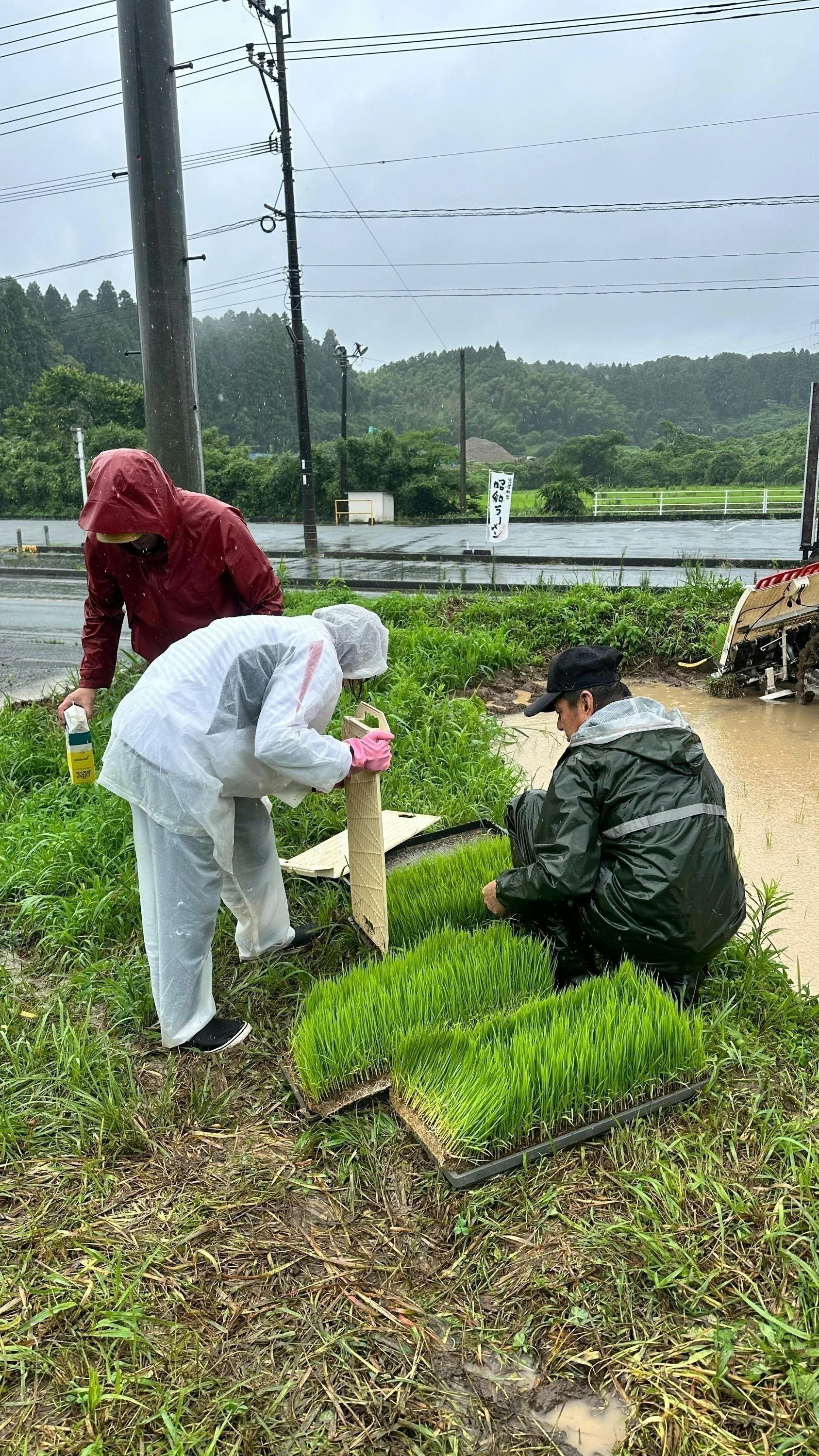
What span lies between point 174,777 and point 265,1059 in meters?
0.87

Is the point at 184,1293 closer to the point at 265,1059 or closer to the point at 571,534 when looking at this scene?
the point at 265,1059

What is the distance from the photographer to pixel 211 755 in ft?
7.78

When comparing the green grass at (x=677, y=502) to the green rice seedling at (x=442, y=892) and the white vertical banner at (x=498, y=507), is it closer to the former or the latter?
the white vertical banner at (x=498, y=507)

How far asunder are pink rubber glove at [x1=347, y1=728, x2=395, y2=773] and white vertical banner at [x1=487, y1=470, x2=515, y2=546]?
25.9 feet

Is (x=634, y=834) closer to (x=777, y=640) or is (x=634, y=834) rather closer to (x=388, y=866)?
(x=388, y=866)

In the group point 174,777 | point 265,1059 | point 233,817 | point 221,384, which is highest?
point 221,384

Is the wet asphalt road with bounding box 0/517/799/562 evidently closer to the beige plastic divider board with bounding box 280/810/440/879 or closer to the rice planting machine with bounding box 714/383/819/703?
the rice planting machine with bounding box 714/383/819/703

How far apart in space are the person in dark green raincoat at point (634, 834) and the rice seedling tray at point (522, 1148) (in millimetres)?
395

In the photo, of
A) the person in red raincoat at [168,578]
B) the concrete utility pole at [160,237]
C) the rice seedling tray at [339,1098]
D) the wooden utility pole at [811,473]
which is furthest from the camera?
the wooden utility pole at [811,473]

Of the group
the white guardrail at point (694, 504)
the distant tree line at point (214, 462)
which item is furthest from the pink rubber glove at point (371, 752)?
the distant tree line at point (214, 462)

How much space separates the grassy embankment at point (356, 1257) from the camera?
60.6 inches

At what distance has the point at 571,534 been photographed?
22219 mm

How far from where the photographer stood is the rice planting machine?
20.5 feet

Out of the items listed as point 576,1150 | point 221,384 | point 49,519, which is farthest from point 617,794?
point 221,384
